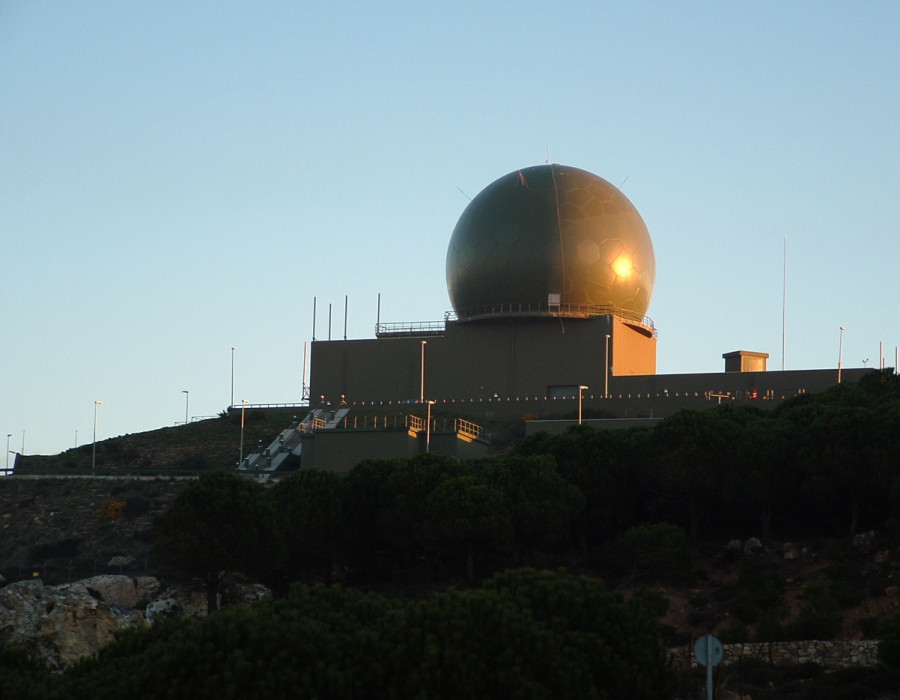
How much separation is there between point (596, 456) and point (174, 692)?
30524 mm

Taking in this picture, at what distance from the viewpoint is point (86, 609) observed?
1662 inches

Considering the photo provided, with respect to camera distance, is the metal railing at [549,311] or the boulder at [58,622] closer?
the boulder at [58,622]

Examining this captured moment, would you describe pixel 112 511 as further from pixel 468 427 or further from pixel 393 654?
pixel 393 654

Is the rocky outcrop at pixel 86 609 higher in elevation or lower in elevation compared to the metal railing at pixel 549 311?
lower

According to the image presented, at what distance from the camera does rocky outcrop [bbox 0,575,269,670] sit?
40.8m

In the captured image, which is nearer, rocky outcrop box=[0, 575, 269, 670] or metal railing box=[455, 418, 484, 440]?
rocky outcrop box=[0, 575, 269, 670]

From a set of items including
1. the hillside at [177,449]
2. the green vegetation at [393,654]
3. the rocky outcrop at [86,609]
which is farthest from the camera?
the hillside at [177,449]

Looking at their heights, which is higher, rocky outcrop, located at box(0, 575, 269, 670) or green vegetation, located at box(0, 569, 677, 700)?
green vegetation, located at box(0, 569, 677, 700)

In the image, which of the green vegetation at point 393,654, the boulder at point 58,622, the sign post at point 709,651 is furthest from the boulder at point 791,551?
the sign post at point 709,651

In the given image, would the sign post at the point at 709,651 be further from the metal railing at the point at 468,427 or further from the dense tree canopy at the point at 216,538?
the metal railing at the point at 468,427

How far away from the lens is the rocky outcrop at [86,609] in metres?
40.8

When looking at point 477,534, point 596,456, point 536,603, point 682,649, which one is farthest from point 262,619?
point 596,456

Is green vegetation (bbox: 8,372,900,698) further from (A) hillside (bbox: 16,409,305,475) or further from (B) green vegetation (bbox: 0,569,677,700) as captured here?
(A) hillside (bbox: 16,409,305,475)

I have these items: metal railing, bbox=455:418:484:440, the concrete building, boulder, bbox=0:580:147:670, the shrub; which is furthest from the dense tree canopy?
the concrete building
